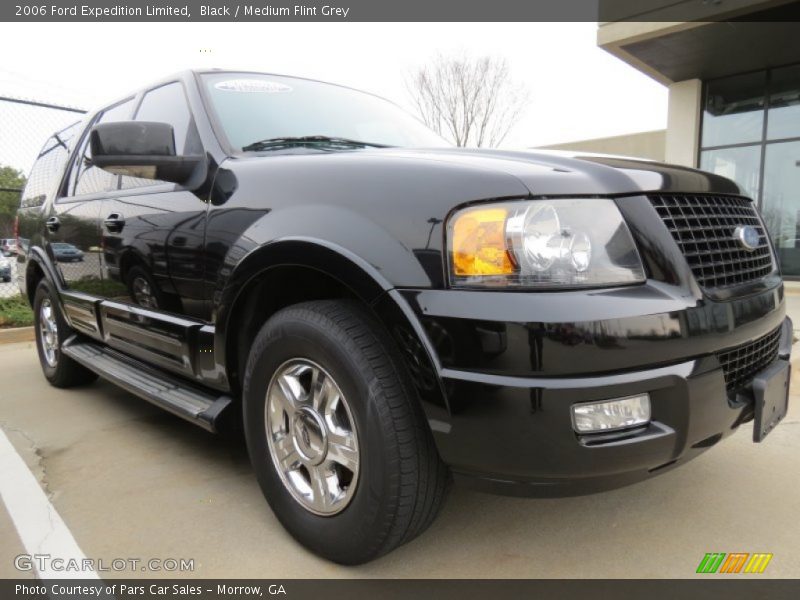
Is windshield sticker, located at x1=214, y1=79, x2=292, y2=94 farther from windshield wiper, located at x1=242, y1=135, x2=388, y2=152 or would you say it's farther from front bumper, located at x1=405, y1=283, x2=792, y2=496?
front bumper, located at x1=405, y1=283, x2=792, y2=496

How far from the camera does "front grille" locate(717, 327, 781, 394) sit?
1.71m

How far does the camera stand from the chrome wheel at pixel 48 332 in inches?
164

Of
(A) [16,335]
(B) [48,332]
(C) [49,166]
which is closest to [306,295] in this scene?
(B) [48,332]

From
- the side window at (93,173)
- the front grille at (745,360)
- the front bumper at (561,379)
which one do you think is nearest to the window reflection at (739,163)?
the front grille at (745,360)

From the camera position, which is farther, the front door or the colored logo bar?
the front door

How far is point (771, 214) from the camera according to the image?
9.96 metres

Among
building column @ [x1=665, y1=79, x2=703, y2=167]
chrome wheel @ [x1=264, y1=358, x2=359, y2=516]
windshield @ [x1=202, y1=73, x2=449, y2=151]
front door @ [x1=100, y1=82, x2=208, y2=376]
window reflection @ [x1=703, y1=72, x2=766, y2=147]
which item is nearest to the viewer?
chrome wheel @ [x1=264, y1=358, x2=359, y2=516]

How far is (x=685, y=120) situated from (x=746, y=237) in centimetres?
998

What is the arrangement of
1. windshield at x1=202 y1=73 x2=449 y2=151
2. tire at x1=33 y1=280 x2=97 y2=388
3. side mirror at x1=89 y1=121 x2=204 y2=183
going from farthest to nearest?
tire at x1=33 y1=280 x2=97 y2=388 < windshield at x1=202 y1=73 x2=449 y2=151 < side mirror at x1=89 y1=121 x2=204 y2=183

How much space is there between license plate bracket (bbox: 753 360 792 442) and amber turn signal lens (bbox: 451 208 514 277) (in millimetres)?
923

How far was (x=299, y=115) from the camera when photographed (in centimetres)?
271

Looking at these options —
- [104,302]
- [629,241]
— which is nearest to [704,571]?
[629,241]

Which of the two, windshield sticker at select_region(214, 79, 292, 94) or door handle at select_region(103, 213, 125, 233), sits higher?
windshield sticker at select_region(214, 79, 292, 94)

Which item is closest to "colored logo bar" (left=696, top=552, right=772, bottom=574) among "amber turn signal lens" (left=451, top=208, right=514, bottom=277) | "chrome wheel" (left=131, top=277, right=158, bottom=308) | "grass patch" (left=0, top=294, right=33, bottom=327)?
"amber turn signal lens" (left=451, top=208, right=514, bottom=277)
